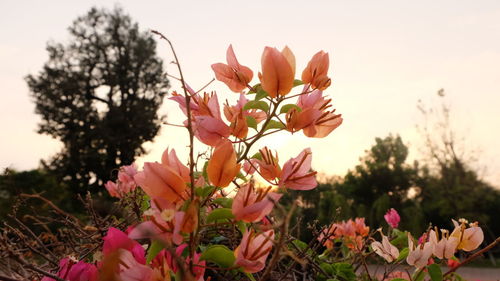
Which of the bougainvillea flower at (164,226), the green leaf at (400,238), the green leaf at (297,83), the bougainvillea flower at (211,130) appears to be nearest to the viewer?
the bougainvillea flower at (164,226)

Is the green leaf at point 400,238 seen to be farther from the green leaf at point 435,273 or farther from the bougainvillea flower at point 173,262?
the bougainvillea flower at point 173,262

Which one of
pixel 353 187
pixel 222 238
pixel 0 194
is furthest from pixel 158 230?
pixel 353 187

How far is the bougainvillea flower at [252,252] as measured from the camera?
0.46m

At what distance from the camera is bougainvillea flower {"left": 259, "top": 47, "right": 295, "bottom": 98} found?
0.57 m

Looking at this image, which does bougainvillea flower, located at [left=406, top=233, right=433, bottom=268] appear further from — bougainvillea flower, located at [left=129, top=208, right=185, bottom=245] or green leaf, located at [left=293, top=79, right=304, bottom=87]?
bougainvillea flower, located at [left=129, top=208, right=185, bottom=245]

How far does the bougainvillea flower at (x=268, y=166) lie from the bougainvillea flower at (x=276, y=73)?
88mm

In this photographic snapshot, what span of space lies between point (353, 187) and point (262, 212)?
23.5 m

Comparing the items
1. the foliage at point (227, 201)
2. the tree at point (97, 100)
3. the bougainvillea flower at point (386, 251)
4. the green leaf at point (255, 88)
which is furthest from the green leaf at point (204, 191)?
the tree at point (97, 100)

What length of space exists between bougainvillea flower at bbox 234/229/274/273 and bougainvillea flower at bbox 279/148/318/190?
0.42ft

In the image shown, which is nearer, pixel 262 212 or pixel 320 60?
pixel 262 212

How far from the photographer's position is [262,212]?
46 cm

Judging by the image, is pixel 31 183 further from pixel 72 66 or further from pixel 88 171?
pixel 72 66

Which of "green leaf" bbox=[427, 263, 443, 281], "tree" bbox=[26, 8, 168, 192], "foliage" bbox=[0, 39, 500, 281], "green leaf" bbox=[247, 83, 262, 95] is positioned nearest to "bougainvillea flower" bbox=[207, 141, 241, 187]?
"foliage" bbox=[0, 39, 500, 281]

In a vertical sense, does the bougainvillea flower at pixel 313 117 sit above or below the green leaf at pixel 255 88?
below
